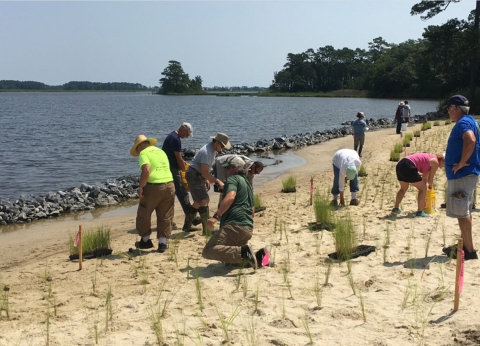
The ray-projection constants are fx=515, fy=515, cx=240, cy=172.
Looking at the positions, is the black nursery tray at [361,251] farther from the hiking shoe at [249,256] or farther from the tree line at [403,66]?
the tree line at [403,66]

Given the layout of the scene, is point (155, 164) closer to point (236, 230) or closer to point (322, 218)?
point (236, 230)

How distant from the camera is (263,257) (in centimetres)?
643

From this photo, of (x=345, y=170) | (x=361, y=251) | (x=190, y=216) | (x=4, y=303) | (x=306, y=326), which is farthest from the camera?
(x=345, y=170)

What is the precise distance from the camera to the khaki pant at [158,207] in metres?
7.42

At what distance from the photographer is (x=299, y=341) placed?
4457 millimetres

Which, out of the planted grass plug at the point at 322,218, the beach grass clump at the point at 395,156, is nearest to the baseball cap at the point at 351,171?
the planted grass plug at the point at 322,218

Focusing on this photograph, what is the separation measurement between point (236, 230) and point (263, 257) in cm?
48

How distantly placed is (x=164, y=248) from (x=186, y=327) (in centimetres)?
284

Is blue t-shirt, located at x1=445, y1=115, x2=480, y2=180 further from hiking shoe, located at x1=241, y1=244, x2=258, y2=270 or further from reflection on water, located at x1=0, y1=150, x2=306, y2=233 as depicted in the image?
reflection on water, located at x1=0, y1=150, x2=306, y2=233

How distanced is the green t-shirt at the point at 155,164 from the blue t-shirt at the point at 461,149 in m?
3.83

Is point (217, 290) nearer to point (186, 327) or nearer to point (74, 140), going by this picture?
point (186, 327)

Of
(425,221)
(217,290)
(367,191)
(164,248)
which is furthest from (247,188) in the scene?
(367,191)

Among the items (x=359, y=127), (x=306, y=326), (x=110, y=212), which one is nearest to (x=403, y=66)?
(x=359, y=127)

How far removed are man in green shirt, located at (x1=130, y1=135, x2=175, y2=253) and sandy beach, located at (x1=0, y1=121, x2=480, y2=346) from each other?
0.38 m
